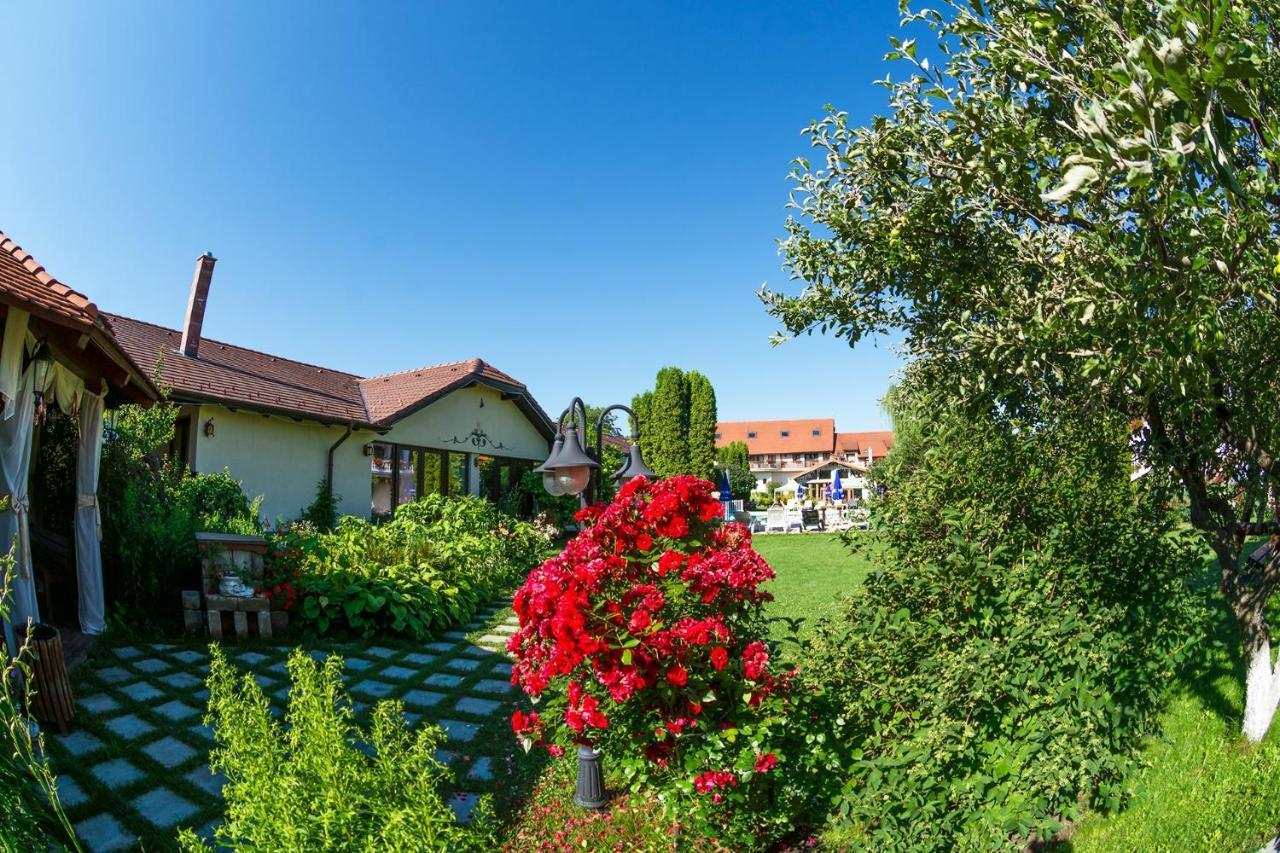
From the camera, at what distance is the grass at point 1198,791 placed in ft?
9.87

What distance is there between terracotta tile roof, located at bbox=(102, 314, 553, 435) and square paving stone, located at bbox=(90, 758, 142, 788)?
817cm

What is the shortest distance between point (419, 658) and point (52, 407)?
5.22 metres

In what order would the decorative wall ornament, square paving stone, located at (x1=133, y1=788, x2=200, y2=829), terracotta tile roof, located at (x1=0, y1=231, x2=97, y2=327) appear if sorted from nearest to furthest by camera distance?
square paving stone, located at (x1=133, y1=788, x2=200, y2=829), terracotta tile roof, located at (x1=0, y1=231, x2=97, y2=327), the decorative wall ornament

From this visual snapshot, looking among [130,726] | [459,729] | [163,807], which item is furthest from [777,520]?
[163,807]

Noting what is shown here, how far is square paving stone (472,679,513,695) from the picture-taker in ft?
20.2

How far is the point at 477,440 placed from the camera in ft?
60.3

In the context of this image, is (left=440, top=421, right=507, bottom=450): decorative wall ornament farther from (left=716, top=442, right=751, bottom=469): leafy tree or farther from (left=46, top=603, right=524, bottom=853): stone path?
(left=716, top=442, right=751, bottom=469): leafy tree

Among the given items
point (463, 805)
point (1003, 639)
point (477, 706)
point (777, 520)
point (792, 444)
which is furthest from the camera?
point (792, 444)

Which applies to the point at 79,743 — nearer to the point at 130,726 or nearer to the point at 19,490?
the point at 130,726

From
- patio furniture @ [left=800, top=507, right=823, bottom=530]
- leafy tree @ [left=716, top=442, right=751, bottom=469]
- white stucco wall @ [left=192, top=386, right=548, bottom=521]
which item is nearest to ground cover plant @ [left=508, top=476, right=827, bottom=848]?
white stucco wall @ [left=192, top=386, right=548, bottom=521]

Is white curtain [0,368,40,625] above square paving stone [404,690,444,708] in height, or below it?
above

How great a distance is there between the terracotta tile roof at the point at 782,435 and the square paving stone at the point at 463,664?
59157 millimetres

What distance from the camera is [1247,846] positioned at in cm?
300

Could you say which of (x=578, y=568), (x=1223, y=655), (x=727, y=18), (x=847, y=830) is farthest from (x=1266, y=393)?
(x=727, y=18)
